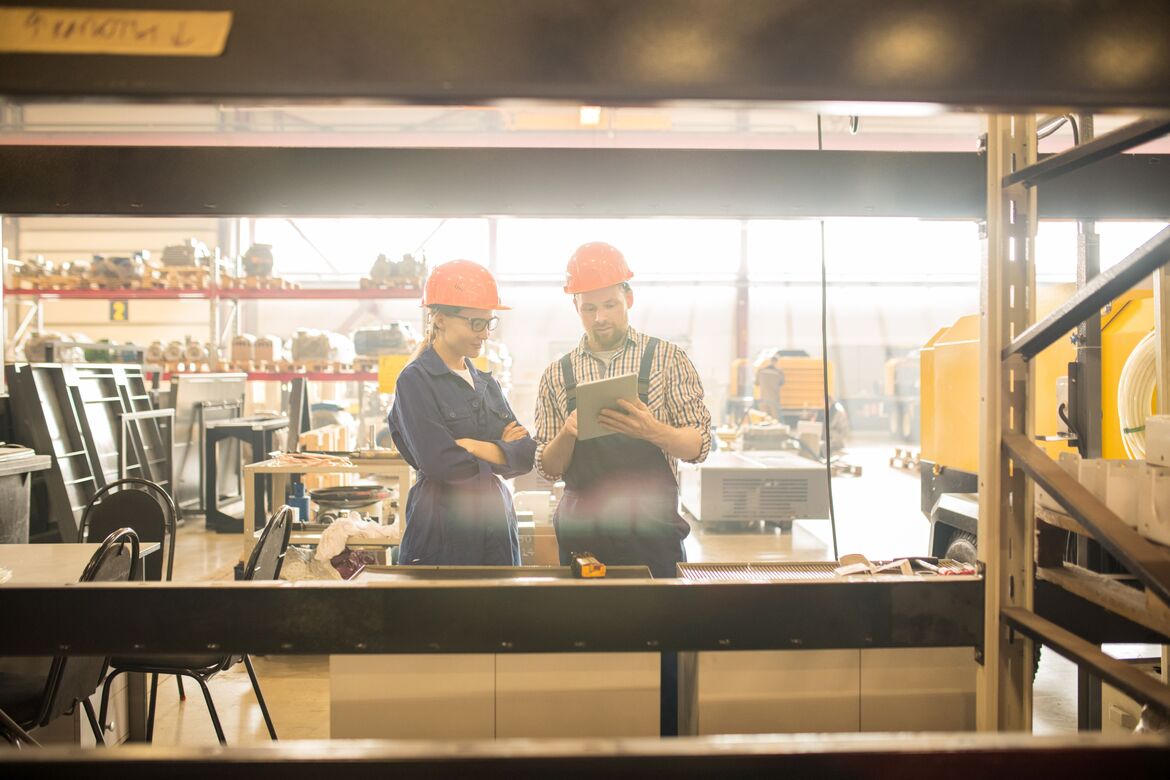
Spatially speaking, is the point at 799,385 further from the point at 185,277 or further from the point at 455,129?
the point at 185,277

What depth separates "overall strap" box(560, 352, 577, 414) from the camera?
2833 mm

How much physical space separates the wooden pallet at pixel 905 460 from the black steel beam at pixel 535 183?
10825mm

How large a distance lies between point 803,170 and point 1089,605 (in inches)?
50.6

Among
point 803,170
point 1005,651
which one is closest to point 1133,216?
point 803,170

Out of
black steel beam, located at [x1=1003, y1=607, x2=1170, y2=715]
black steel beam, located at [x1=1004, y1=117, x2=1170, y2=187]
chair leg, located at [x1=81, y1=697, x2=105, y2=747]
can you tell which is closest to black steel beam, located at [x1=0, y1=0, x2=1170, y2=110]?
black steel beam, located at [x1=1004, y1=117, x2=1170, y2=187]

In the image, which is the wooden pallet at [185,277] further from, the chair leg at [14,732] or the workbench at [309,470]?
the chair leg at [14,732]

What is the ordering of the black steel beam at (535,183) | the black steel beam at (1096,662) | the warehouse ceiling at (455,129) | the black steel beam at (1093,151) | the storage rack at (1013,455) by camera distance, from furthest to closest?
1. the warehouse ceiling at (455,129)
2. the black steel beam at (535,183)
3. the storage rack at (1013,455)
4. the black steel beam at (1093,151)
5. the black steel beam at (1096,662)

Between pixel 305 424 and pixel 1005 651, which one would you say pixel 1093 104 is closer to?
pixel 1005 651

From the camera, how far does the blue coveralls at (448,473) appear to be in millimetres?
2730

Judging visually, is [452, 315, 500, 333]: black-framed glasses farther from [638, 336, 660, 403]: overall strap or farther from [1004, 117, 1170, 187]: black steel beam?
[1004, 117, 1170, 187]: black steel beam

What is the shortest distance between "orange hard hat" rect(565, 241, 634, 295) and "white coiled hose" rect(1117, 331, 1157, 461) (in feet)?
6.99

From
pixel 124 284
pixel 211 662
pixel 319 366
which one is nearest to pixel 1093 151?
pixel 211 662

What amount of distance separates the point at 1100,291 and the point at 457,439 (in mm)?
2125

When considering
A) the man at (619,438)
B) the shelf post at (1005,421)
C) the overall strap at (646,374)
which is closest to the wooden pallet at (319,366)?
the man at (619,438)
